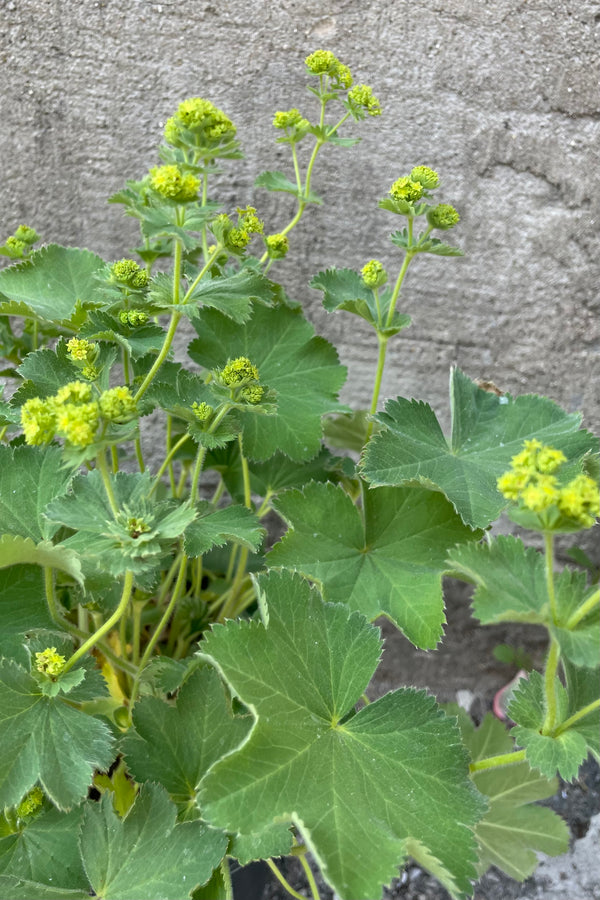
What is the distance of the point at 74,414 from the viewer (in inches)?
25.7

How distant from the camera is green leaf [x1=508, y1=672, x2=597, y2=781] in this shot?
0.70 meters

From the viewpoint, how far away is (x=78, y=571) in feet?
2.57

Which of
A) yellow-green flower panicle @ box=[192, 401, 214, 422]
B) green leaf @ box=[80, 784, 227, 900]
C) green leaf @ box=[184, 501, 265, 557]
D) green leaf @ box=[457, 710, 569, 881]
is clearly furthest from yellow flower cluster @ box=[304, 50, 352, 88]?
green leaf @ box=[457, 710, 569, 881]

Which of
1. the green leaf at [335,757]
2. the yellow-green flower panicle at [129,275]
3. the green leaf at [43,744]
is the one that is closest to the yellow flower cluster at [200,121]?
the yellow-green flower panicle at [129,275]

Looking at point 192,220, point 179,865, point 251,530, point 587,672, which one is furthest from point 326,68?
point 179,865

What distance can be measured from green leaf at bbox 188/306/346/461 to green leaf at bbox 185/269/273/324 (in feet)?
0.61

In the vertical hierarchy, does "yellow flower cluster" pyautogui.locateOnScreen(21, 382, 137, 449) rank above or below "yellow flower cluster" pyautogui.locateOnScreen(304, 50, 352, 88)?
below

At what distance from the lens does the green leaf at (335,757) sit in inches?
27.7

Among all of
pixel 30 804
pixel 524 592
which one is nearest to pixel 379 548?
pixel 524 592

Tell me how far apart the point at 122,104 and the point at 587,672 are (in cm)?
110

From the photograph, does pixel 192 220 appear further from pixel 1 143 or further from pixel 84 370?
pixel 1 143

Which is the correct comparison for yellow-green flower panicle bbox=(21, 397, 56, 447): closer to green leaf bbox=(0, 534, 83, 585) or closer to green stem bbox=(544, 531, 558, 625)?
green leaf bbox=(0, 534, 83, 585)

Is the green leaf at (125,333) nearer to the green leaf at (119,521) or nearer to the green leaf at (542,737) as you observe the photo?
the green leaf at (119,521)

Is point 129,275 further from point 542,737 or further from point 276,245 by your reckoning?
point 542,737
